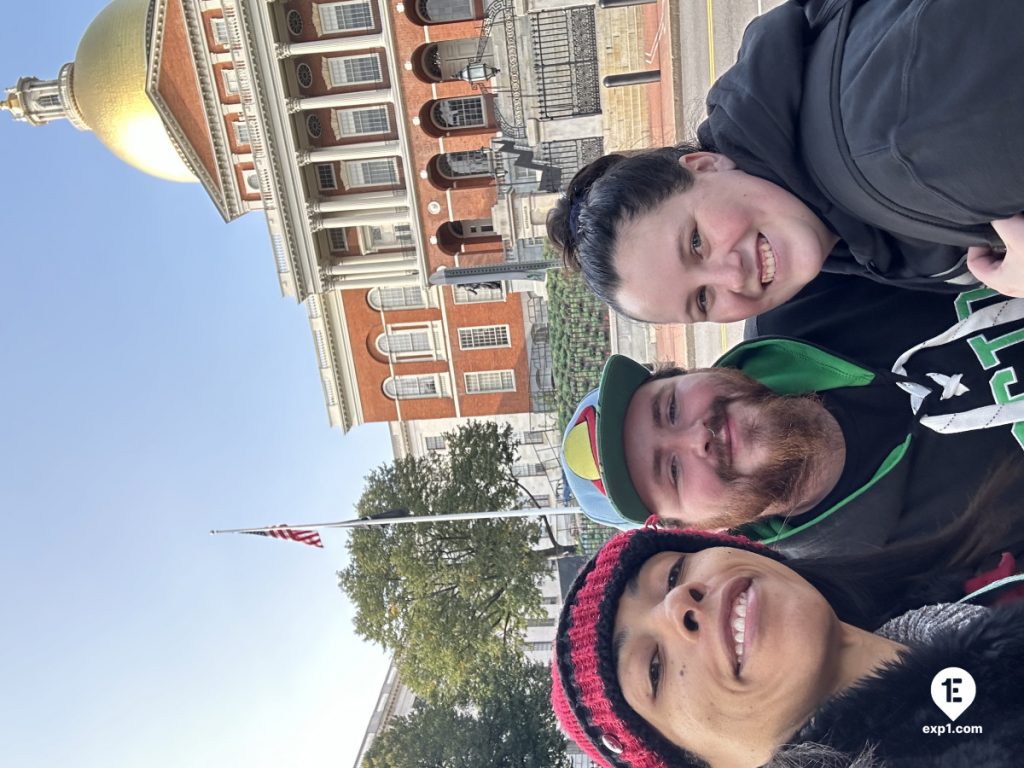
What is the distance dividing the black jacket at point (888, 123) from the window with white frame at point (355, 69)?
78.0ft

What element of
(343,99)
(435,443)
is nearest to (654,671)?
(343,99)

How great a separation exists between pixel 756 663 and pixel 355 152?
25.1m

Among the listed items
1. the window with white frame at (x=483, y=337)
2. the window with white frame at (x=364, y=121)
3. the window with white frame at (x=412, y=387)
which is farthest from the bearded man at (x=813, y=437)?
the window with white frame at (x=412, y=387)

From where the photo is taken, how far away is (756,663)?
2.92m

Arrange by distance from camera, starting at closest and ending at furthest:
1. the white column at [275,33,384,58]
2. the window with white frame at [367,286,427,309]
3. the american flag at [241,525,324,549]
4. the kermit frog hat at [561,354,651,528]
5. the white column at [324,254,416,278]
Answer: the kermit frog hat at [561,354,651,528] < the american flag at [241,525,324,549] < the white column at [275,33,384,58] < the white column at [324,254,416,278] < the window with white frame at [367,286,427,309]

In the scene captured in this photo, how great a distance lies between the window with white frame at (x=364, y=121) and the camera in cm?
2528

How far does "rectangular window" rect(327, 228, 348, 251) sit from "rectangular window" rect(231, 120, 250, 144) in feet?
14.1

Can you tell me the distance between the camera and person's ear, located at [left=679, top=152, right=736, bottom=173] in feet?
12.8

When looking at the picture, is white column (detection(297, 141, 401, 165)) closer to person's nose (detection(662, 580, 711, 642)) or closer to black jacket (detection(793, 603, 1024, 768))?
person's nose (detection(662, 580, 711, 642))

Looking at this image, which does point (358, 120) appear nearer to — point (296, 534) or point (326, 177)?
point (326, 177)

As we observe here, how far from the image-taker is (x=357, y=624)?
2289cm

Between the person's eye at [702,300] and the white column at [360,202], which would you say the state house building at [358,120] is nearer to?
the white column at [360,202]

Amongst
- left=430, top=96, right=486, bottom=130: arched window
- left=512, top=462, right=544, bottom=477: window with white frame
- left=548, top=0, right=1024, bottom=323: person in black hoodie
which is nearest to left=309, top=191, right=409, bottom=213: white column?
left=430, top=96, right=486, bottom=130: arched window

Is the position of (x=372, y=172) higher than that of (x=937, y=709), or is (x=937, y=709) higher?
(x=937, y=709)
